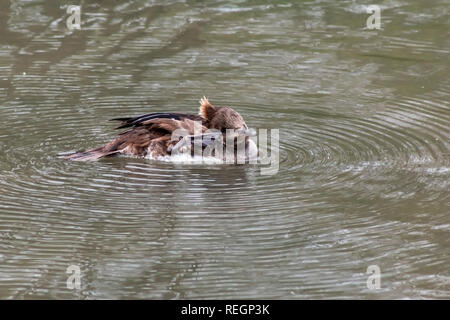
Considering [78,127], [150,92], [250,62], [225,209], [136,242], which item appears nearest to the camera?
[136,242]

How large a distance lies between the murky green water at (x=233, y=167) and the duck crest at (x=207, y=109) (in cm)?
57

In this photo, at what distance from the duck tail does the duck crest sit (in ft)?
3.62

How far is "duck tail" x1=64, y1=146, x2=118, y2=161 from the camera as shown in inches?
370

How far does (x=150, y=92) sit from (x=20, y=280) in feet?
15.9

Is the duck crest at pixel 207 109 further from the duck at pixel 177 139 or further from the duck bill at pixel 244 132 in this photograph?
the duck bill at pixel 244 132

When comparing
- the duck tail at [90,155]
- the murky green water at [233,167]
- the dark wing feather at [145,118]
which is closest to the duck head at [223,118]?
the dark wing feather at [145,118]

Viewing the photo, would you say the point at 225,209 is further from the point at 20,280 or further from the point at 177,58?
the point at 177,58

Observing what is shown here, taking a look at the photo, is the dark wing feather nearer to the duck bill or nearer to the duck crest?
the duck crest

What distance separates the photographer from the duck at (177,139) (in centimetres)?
956

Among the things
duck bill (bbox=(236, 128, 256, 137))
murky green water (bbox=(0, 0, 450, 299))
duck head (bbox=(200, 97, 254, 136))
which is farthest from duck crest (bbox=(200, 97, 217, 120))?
murky green water (bbox=(0, 0, 450, 299))

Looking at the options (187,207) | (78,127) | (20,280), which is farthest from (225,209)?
(78,127)

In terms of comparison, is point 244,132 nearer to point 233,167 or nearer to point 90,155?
point 233,167

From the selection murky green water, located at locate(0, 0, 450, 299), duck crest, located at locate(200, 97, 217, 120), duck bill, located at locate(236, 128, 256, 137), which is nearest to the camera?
murky green water, located at locate(0, 0, 450, 299)

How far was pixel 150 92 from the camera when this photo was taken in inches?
444
